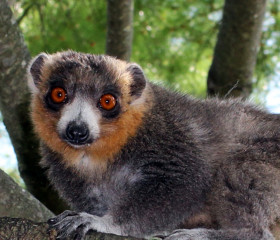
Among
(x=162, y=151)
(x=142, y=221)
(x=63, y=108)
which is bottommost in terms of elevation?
(x=142, y=221)

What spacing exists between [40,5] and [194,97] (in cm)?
384

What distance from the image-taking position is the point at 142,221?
197 inches

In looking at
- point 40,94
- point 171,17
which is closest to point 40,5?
point 171,17

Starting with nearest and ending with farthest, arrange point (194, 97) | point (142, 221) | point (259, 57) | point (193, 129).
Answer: point (142, 221)
point (193, 129)
point (194, 97)
point (259, 57)

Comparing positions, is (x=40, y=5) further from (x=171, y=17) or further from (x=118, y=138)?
(x=118, y=138)

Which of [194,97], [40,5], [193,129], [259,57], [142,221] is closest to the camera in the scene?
[142,221]

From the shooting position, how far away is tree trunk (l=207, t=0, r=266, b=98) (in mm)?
7258

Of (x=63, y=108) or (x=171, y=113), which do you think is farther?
(x=171, y=113)

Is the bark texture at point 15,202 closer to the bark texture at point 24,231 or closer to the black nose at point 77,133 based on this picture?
the black nose at point 77,133

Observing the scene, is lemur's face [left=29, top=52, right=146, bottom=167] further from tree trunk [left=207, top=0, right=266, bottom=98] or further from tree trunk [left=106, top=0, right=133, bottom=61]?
tree trunk [left=207, top=0, right=266, bottom=98]

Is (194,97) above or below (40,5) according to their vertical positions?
below

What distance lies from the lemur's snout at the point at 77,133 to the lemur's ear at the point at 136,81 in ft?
2.53

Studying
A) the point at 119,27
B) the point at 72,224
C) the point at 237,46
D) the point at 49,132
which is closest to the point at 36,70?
the point at 49,132

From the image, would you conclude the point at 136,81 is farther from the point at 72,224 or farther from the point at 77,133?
the point at 72,224
